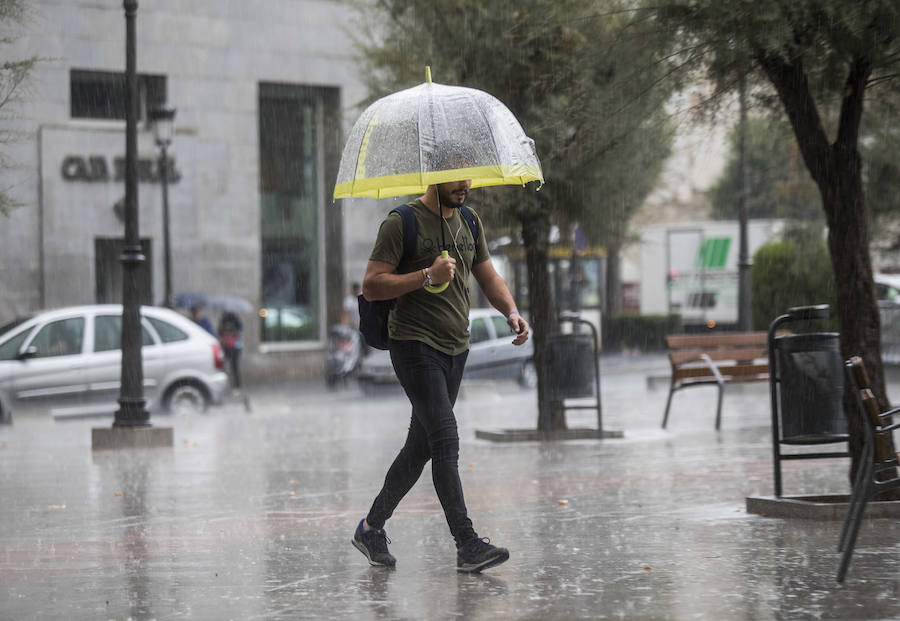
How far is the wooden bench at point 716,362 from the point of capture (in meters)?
15.1

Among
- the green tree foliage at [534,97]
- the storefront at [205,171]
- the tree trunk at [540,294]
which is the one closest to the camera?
the green tree foliage at [534,97]

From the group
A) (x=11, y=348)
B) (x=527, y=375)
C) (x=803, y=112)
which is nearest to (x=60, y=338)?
(x=11, y=348)

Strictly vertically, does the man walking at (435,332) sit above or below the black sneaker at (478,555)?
above

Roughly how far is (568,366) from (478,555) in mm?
7607

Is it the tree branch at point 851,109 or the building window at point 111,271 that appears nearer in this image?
the tree branch at point 851,109

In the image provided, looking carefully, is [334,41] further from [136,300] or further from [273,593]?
[273,593]

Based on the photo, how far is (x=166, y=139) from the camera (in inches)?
869

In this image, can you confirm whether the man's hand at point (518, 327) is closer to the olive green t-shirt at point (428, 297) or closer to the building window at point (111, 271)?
the olive green t-shirt at point (428, 297)

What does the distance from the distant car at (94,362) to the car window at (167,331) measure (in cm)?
1

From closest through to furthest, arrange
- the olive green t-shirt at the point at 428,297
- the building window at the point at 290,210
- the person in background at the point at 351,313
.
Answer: the olive green t-shirt at the point at 428,297 < the person in background at the point at 351,313 < the building window at the point at 290,210

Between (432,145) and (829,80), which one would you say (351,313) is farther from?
(432,145)

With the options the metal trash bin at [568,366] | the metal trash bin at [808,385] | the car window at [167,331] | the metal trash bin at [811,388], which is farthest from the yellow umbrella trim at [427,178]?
the car window at [167,331]

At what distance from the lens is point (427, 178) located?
6.22m

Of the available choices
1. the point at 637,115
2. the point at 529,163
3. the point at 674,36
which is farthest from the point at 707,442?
the point at 529,163
